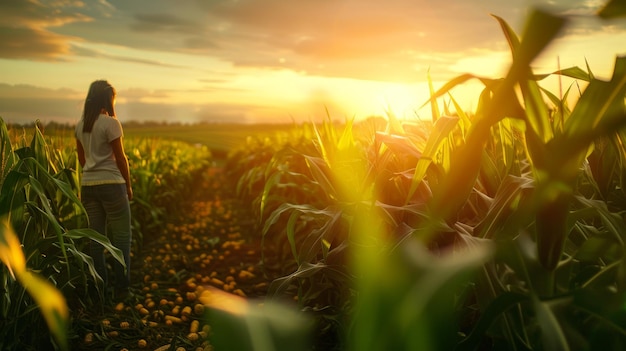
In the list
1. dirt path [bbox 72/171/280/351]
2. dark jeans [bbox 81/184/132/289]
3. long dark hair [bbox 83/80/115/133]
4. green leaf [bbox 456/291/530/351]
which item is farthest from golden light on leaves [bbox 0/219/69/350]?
long dark hair [bbox 83/80/115/133]

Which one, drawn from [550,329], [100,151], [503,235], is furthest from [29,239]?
[550,329]

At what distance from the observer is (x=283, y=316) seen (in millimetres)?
613

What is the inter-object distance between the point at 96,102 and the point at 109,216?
33.5 inches

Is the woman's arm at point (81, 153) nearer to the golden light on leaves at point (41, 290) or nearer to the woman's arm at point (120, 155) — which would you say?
the woman's arm at point (120, 155)

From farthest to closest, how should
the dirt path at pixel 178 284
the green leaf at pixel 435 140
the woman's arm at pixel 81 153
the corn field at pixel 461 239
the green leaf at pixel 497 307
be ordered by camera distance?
1. the woman's arm at pixel 81 153
2. the dirt path at pixel 178 284
3. the green leaf at pixel 435 140
4. the green leaf at pixel 497 307
5. the corn field at pixel 461 239

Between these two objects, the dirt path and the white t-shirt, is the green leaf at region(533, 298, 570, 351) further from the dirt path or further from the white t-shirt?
the white t-shirt

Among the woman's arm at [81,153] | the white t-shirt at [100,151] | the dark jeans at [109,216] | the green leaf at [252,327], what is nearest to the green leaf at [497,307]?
the green leaf at [252,327]

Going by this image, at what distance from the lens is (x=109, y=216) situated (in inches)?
151

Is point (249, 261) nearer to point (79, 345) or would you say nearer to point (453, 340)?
point (79, 345)


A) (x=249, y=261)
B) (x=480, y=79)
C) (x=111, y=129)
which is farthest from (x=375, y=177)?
(x=249, y=261)

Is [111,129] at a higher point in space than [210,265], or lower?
higher

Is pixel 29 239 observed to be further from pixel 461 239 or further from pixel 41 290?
pixel 461 239

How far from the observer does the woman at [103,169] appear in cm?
368

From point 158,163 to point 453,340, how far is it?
609 cm
